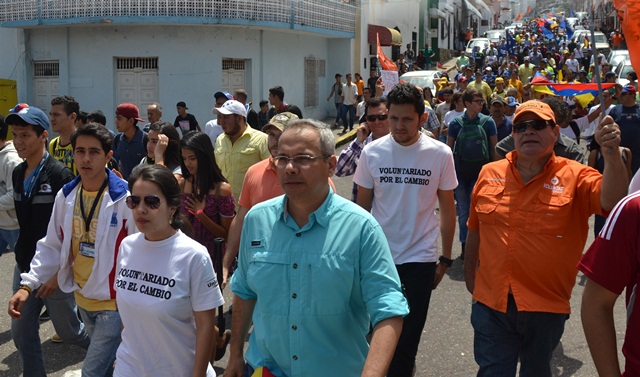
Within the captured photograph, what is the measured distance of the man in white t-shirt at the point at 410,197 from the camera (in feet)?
16.1

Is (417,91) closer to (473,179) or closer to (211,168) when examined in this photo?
(211,168)

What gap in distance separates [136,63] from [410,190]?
1673cm

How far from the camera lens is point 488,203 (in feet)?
13.9

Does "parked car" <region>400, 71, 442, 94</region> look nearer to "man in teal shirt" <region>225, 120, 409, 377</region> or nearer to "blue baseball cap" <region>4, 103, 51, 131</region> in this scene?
"blue baseball cap" <region>4, 103, 51, 131</region>

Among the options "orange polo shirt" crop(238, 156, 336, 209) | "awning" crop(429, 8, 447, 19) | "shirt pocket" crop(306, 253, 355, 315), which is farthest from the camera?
"awning" crop(429, 8, 447, 19)

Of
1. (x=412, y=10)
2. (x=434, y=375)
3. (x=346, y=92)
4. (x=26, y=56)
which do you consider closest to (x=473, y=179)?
(x=434, y=375)

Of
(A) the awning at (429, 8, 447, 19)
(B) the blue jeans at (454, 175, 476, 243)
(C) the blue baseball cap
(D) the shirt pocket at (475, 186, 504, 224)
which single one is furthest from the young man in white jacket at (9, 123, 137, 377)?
(A) the awning at (429, 8, 447, 19)

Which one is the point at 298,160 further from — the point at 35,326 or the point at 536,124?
the point at 35,326

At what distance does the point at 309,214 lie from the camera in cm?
309

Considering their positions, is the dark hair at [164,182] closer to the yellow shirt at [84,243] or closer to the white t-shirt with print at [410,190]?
the yellow shirt at [84,243]

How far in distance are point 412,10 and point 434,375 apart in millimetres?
37109

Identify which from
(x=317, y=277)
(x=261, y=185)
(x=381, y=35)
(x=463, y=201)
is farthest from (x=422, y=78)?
(x=317, y=277)

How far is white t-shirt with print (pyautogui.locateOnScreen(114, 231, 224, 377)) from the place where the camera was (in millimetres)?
3652

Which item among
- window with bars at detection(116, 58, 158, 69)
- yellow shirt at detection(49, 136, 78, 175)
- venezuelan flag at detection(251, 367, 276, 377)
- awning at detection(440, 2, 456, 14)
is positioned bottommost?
venezuelan flag at detection(251, 367, 276, 377)
